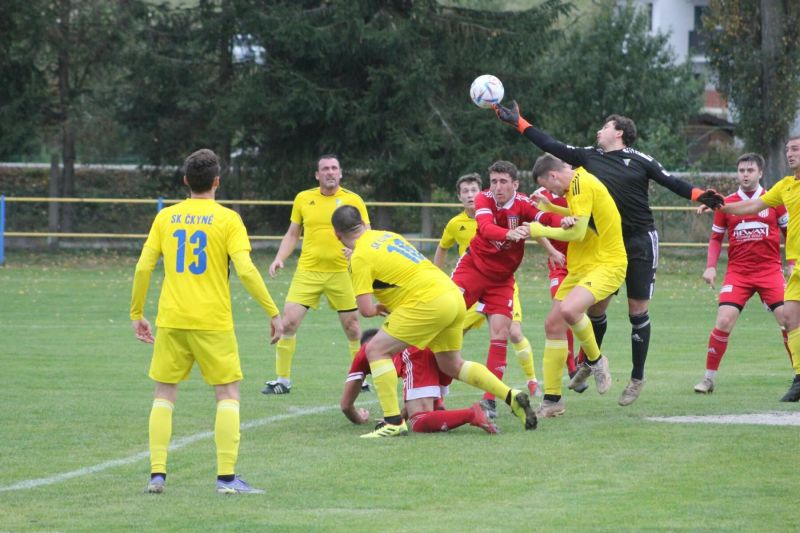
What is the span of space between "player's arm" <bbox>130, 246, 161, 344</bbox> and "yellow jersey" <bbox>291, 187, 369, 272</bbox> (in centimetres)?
493

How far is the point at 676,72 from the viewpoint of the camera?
1827 inches

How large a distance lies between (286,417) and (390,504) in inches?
140

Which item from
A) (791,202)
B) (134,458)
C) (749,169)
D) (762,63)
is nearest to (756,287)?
(749,169)

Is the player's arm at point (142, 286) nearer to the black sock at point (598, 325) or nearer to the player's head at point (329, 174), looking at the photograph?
the black sock at point (598, 325)

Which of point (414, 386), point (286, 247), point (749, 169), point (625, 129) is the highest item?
point (625, 129)

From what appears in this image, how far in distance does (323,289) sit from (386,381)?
3.66 meters

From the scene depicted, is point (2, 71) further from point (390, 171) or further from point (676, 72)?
point (676, 72)

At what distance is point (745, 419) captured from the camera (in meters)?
9.90

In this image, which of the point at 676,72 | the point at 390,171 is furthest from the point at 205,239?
the point at 676,72

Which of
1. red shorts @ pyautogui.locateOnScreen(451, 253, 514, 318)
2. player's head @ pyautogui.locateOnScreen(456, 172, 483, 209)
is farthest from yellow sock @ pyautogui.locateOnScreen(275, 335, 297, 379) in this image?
player's head @ pyautogui.locateOnScreen(456, 172, 483, 209)

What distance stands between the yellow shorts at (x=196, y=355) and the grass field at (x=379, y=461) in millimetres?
673

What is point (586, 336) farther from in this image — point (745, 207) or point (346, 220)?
point (346, 220)

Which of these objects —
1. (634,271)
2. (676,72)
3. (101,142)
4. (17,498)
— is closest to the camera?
(17,498)

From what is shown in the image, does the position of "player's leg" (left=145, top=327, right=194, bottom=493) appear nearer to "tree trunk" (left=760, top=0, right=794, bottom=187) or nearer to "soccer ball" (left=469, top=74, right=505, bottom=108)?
"soccer ball" (left=469, top=74, right=505, bottom=108)
